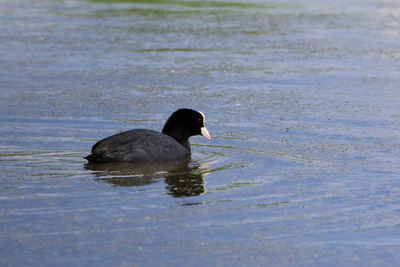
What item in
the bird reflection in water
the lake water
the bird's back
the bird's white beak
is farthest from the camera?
the bird's white beak

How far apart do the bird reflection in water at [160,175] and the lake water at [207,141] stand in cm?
3

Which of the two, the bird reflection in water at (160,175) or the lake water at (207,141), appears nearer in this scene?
the lake water at (207,141)

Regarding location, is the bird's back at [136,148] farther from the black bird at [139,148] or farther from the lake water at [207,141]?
the lake water at [207,141]

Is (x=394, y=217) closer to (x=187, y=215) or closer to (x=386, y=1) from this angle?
(x=187, y=215)

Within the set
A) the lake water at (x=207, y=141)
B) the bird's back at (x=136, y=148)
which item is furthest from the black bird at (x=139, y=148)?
the lake water at (x=207, y=141)

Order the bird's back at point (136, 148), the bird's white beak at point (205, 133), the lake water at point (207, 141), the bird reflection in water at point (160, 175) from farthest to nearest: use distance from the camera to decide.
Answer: the bird's white beak at point (205, 133), the bird's back at point (136, 148), the bird reflection in water at point (160, 175), the lake water at point (207, 141)

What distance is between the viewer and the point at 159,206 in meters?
6.57

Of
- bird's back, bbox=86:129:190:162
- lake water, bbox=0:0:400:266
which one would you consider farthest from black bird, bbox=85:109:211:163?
lake water, bbox=0:0:400:266

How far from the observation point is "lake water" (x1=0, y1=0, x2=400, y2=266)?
5.65 m

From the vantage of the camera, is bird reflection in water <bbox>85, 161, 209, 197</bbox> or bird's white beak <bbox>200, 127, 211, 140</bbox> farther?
bird's white beak <bbox>200, 127, 211, 140</bbox>

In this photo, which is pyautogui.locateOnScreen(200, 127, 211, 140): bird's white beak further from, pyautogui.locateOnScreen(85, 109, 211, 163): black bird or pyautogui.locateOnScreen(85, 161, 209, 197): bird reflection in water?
pyautogui.locateOnScreen(85, 161, 209, 197): bird reflection in water

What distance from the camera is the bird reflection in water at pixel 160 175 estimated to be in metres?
7.34

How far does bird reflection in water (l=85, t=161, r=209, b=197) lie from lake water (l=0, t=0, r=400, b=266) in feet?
0.09

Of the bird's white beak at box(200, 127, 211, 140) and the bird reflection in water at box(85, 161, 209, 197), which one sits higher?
the bird's white beak at box(200, 127, 211, 140)
